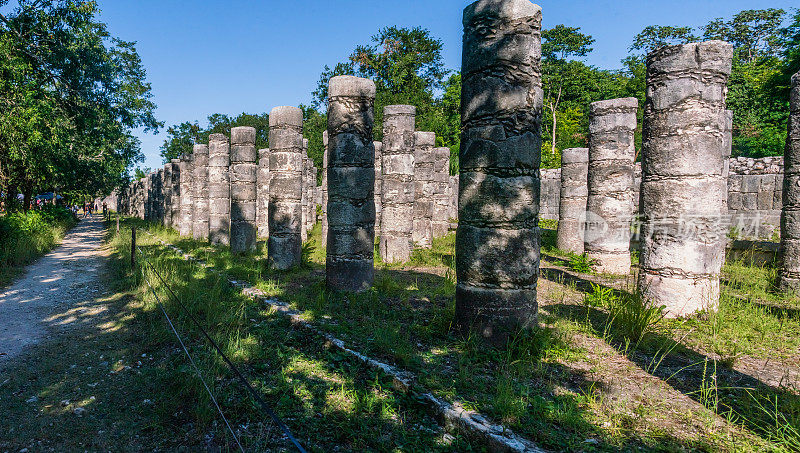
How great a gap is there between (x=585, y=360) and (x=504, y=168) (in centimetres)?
239

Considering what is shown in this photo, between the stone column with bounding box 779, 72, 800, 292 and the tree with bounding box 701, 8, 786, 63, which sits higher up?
the tree with bounding box 701, 8, 786, 63

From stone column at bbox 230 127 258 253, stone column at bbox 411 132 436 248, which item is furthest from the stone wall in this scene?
stone column at bbox 230 127 258 253

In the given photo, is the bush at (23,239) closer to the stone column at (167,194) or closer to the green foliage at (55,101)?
the green foliage at (55,101)

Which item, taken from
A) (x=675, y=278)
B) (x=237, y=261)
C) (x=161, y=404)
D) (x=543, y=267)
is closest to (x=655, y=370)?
(x=675, y=278)

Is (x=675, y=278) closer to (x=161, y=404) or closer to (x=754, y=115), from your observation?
(x=161, y=404)

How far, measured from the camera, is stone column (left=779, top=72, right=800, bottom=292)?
26.3ft

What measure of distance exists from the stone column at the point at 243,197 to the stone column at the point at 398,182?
14.0 ft

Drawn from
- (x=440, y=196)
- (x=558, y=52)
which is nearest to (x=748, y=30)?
(x=558, y=52)

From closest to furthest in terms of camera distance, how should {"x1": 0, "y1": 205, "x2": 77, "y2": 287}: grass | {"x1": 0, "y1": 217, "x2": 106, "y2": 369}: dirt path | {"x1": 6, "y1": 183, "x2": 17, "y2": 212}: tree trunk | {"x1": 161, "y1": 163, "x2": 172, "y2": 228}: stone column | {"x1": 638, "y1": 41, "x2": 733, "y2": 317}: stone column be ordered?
1. {"x1": 0, "y1": 217, "x2": 106, "y2": 369}: dirt path
2. {"x1": 638, "y1": 41, "x2": 733, "y2": 317}: stone column
3. {"x1": 0, "y1": 205, "x2": 77, "y2": 287}: grass
4. {"x1": 6, "y1": 183, "x2": 17, "y2": 212}: tree trunk
5. {"x1": 161, "y1": 163, "x2": 172, "y2": 228}: stone column

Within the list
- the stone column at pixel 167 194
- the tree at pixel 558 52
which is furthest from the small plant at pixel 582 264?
the tree at pixel 558 52

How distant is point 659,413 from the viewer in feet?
Answer: 12.7

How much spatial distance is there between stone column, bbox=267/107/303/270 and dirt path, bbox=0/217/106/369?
3911 millimetres

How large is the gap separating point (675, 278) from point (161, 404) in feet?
23.3

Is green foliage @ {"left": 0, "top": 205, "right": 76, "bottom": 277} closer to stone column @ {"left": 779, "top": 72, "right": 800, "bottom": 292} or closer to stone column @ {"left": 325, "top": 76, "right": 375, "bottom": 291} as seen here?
stone column @ {"left": 325, "top": 76, "right": 375, "bottom": 291}
